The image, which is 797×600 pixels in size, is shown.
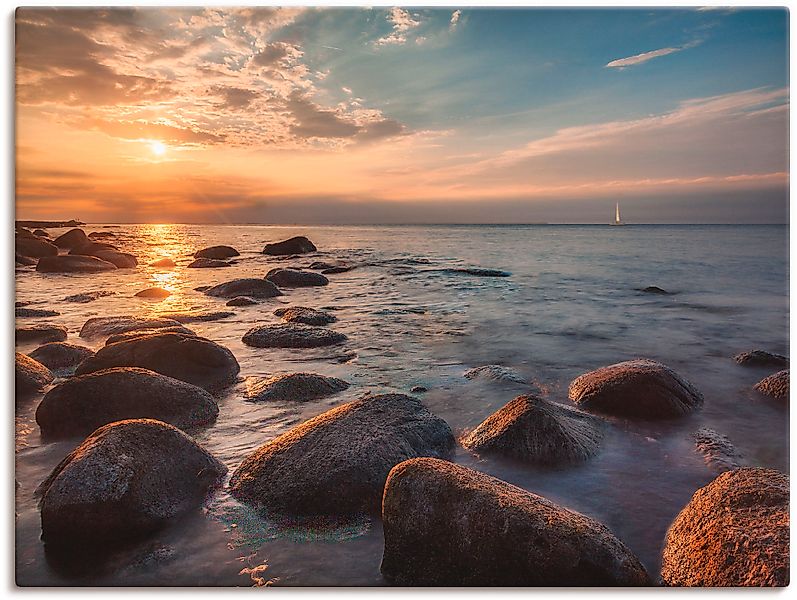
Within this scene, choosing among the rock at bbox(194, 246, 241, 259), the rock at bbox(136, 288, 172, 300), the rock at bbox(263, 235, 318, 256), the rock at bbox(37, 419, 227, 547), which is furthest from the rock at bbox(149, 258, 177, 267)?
the rock at bbox(37, 419, 227, 547)

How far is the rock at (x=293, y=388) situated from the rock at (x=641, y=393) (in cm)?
246

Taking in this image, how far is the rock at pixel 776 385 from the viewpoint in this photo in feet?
18.5

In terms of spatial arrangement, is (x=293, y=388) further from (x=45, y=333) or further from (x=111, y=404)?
(x=45, y=333)

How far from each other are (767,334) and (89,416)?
8.28m

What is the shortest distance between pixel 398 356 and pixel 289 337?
153 centimetres

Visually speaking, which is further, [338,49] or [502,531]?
[338,49]

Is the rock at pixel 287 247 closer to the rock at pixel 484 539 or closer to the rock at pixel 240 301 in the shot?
the rock at pixel 240 301

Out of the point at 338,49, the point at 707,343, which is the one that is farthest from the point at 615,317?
the point at 338,49

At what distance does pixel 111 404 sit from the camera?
480 centimetres

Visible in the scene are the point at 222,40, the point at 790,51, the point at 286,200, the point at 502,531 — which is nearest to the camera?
the point at 502,531

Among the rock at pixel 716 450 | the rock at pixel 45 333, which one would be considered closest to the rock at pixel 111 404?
the rock at pixel 45 333

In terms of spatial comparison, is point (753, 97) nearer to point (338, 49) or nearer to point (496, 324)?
point (338, 49)

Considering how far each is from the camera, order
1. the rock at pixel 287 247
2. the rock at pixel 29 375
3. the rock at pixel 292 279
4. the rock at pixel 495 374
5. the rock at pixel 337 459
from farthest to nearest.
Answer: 1. the rock at pixel 287 247
2. the rock at pixel 292 279
3. the rock at pixel 495 374
4. the rock at pixel 29 375
5. the rock at pixel 337 459

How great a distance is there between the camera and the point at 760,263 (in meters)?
9.70
